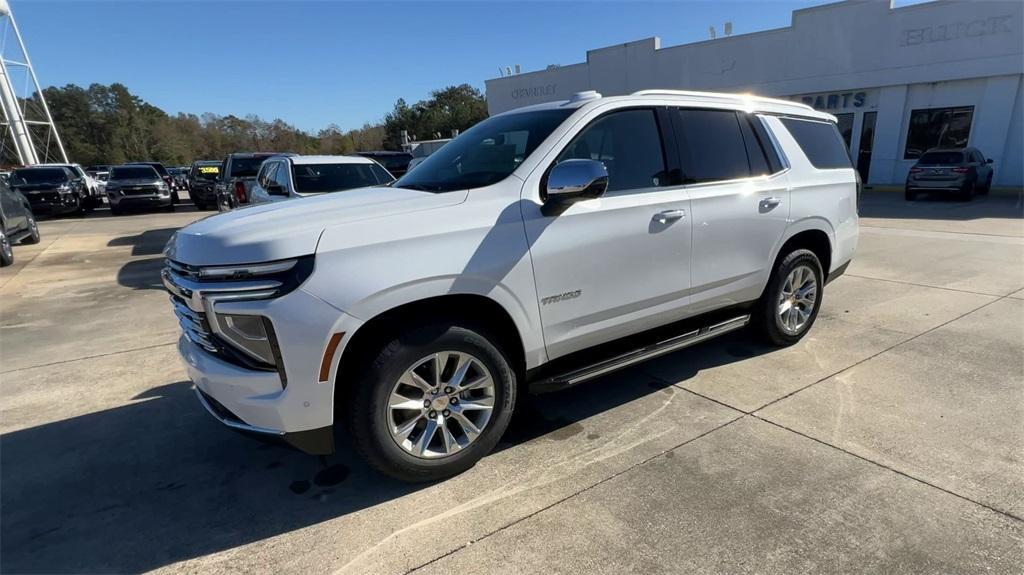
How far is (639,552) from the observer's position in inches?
93.7

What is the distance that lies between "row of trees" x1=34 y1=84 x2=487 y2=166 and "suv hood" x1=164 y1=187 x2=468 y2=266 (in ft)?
219

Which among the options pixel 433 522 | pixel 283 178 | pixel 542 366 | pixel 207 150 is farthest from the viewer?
pixel 207 150

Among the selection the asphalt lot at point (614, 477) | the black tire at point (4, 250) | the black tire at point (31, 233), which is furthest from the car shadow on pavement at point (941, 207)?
the black tire at point (31, 233)

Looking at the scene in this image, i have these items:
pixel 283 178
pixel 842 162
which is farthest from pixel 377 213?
pixel 283 178

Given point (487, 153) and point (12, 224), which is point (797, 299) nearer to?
point (487, 153)

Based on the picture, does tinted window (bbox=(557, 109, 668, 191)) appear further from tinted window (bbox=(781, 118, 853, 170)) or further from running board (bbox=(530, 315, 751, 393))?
tinted window (bbox=(781, 118, 853, 170))

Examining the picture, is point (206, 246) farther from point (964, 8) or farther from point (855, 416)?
point (964, 8)

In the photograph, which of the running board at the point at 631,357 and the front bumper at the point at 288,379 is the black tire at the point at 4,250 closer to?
the front bumper at the point at 288,379

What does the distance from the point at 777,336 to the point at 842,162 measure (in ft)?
5.78

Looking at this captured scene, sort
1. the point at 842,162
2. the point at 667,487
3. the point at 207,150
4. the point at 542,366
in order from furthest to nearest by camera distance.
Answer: the point at 207,150 → the point at 842,162 → the point at 542,366 → the point at 667,487

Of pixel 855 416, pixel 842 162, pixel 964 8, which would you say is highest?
pixel 964 8

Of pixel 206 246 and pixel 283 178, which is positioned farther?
pixel 283 178

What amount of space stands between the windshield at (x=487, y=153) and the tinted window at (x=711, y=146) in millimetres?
946

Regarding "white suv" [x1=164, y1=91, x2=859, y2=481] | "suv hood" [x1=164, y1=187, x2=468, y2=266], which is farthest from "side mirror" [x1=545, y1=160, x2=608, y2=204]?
"suv hood" [x1=164, y1=187, x2=468, y2=266]
